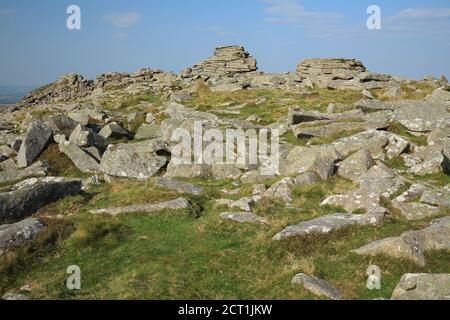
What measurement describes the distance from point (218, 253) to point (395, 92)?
41876 millimetres

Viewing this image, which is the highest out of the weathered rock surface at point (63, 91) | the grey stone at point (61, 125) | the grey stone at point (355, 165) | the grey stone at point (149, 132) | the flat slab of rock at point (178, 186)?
the weathered rock surface at point (63, 91)

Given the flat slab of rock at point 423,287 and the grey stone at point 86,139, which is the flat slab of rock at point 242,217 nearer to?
the flat slab of rock at point 423,287

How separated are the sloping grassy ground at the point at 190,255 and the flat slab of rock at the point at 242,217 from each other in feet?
1.29

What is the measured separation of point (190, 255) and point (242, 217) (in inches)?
156

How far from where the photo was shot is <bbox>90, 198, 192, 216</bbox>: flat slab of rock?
1962 cm

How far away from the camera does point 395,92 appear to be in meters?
49.8

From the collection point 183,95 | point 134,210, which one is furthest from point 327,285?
point 183,95

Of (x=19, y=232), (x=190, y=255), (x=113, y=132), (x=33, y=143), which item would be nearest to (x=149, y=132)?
(x=113, y=132)

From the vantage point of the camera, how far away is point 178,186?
74.9ft

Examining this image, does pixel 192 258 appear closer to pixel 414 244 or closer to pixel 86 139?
pixel 414 244

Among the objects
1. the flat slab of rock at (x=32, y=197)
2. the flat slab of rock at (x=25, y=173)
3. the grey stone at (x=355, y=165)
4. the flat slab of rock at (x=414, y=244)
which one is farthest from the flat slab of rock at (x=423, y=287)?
the flat slab of rock at (x=25, y=173)

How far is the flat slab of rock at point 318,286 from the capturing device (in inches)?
453

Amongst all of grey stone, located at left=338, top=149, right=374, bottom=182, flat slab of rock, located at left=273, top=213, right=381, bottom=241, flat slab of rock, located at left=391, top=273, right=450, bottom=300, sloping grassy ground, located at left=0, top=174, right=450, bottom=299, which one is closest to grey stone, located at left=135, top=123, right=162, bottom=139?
sloping grassy ground, located at left=0, top=174, right=450, bottom=299
